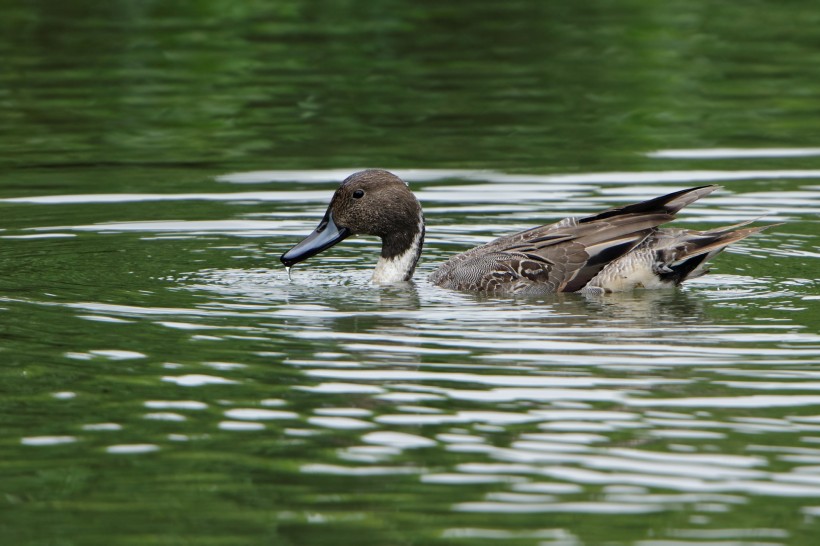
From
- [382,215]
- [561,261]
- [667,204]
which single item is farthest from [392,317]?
[667,204]

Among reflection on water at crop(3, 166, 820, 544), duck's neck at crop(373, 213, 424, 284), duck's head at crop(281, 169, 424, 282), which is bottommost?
reflection on water at crop(3, 166, 820, 544)

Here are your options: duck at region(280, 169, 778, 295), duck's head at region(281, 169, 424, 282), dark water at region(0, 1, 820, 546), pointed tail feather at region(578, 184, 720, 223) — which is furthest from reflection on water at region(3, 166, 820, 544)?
pointed tail feather at region(578, 184, 720, 223)

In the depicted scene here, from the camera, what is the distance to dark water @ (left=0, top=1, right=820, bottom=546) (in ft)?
20.3

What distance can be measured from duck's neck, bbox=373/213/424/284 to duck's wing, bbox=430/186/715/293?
Answer: 28.8 inches

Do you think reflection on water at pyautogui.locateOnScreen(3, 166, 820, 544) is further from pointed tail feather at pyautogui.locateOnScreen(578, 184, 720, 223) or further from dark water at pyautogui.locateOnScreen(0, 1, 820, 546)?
pointed tail feather at pyautogui.locateOnScreen(578, 184, 720, 223)

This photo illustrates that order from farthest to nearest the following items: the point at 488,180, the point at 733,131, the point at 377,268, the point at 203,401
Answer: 1. the point at 733,131
2. the point at 488,180
3. the point at 377,268
4. the point at 203,401

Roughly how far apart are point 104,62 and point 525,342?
13600 mm

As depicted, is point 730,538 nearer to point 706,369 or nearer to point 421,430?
point 421,430

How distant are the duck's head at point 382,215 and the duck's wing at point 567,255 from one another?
768mm

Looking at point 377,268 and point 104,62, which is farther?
point 104,62

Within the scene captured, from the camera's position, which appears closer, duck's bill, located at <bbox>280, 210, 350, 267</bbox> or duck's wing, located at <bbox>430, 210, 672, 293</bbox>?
duck's wing, located at <bbox>430, 210, 672, 293</bbox>

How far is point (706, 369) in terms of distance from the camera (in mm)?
7926

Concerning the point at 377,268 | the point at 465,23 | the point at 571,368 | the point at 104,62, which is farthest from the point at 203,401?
the point at 465,23

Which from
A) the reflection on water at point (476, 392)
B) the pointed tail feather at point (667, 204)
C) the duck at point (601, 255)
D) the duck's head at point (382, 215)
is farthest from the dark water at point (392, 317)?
the pointed tail feather at point (667, 204)
